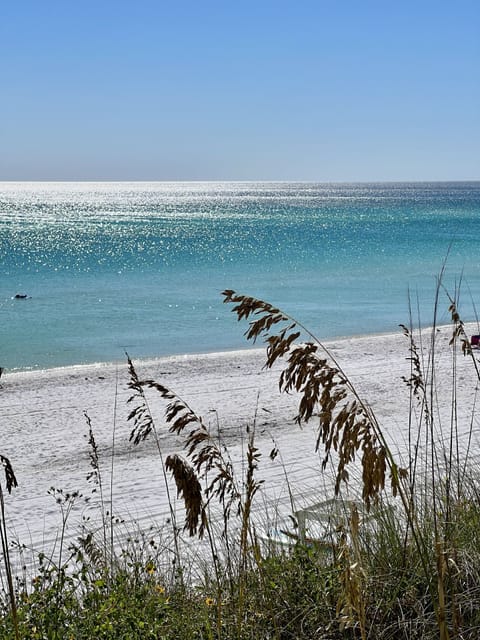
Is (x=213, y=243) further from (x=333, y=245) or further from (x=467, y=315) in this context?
(x=467, y=315)

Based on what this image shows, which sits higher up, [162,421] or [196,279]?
[196,279]

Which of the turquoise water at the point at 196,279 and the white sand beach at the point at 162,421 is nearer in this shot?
the white sand beach at the point at 162,421

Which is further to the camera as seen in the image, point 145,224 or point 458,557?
point 145,224

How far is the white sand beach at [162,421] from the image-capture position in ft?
23.7

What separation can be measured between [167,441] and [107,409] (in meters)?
2.31

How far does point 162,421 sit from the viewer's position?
11039 millimetres

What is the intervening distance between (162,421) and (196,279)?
2773 cm

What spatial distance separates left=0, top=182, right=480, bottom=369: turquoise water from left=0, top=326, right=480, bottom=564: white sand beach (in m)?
2.28

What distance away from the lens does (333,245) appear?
195 feet

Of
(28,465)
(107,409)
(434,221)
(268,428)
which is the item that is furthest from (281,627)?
(434,221)

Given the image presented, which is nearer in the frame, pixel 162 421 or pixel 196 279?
pixel 162 421

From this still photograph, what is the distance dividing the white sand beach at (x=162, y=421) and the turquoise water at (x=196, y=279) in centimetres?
228

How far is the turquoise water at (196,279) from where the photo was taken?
21.3m

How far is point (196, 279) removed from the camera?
38562 mm
